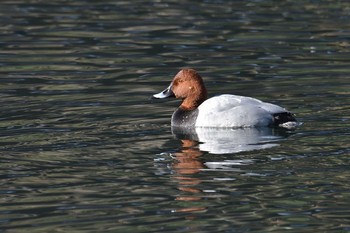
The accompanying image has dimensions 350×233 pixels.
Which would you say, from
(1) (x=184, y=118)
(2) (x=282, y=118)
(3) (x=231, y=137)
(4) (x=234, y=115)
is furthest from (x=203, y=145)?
(1) (x=184, y=118)

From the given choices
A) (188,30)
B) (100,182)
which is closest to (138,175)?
(100,182)

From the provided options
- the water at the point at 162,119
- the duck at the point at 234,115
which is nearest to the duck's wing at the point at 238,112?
the duck at the point at 234,115

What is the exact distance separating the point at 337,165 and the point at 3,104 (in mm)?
5400

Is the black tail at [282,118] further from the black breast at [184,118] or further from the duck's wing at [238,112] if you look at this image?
the black breast at [184,118]

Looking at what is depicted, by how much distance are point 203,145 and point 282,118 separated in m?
1.11

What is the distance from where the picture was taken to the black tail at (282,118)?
42.3 ft

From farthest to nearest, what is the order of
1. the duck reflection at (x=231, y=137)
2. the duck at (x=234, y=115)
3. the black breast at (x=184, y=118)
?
the black breast at (x=184, y=118)
the duck at (x=234, y=115)
the duck reflection at (x=231, y=137)

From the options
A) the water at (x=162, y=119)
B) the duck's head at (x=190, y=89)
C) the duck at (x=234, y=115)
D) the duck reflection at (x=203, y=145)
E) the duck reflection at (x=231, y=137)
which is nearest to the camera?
the water at (x=162, y=119)

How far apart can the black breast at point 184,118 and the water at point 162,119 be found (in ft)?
0.58

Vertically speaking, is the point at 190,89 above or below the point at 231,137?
above

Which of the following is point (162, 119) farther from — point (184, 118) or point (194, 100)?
point (184, 118)

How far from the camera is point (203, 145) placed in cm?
1234

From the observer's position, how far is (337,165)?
10734 mm

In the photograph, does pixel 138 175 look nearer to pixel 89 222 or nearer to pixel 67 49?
pixel 89 222
